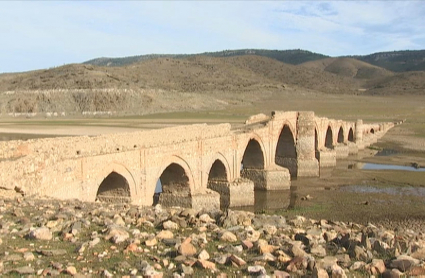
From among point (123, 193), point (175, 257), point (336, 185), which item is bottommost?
point (336, 185)

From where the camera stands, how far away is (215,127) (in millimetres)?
20016

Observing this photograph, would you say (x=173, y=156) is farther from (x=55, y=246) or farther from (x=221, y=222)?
(x=55, y=246)

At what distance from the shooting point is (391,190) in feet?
74.7

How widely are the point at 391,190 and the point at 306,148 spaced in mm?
6758

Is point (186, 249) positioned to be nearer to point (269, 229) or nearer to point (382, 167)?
point (269, 229)

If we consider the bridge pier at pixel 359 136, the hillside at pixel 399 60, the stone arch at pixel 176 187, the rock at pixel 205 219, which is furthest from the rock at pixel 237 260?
the hillside at pixel 399 60

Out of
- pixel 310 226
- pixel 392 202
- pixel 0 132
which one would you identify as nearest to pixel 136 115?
pixel 0 132

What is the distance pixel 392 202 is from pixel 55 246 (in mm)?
16522

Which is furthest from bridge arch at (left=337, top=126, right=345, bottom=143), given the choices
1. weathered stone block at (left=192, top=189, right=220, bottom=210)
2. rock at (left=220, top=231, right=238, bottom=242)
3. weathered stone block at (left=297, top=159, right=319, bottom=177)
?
rock at (left=220, top=231, right=238, bottom=242)

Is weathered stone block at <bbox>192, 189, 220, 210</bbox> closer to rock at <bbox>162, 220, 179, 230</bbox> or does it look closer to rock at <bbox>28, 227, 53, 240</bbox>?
rock at <bbox>162, 220, 179, 230</bbox>

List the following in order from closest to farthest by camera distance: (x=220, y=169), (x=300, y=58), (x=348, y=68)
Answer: (x=220, y=169), (x=348, y=68), (x=300, y=58)

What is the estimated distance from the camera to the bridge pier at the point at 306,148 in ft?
92.1

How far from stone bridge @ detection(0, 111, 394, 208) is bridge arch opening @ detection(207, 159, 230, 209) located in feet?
0.13

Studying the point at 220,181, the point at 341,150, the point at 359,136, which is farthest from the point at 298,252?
the point at 359,136
